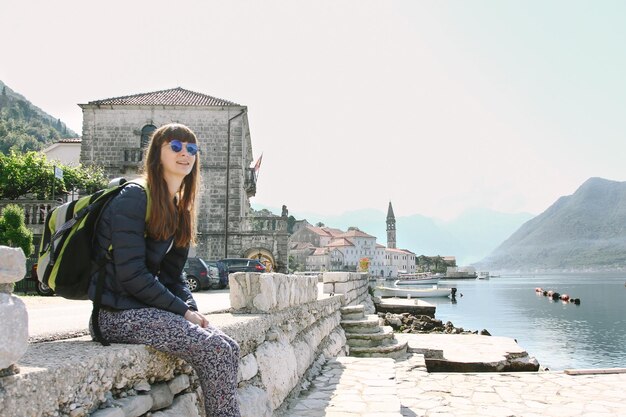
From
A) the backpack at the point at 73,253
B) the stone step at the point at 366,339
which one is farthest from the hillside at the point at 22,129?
the backpack at the point at 73,253

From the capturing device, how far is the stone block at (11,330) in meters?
1.69

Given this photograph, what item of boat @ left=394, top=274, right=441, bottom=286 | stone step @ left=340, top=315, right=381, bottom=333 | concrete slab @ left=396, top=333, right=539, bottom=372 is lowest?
boat @ left=394, top=274, right=441, bottom=286

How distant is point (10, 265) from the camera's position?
178 centimetres

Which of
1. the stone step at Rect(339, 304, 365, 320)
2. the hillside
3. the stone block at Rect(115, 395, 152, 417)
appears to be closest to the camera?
the stone block at Rect(115, 395, 152, 417)

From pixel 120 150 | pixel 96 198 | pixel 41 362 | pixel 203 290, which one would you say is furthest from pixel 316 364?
pixel 120 150

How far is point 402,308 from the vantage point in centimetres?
2730

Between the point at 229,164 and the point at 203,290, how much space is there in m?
14.2

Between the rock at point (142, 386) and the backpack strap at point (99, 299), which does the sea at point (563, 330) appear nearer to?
the rock at point (142, 386)

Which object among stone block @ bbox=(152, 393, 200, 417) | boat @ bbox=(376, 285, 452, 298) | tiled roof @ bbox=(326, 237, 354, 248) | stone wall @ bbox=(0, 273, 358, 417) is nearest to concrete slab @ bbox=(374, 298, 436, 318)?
stone wall @ bbox=(0, 273, 358, 417)

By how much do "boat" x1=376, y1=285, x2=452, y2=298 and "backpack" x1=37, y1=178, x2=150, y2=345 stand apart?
51421mm

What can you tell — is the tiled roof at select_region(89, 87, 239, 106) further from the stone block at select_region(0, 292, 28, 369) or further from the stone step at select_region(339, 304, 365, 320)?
the stone block at select_region(0, 292, 28, 369)

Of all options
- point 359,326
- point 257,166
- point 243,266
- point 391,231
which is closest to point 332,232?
point 391,231

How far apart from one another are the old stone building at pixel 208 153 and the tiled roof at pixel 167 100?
6 cm

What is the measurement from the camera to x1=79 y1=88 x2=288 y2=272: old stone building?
29297 millimetres
